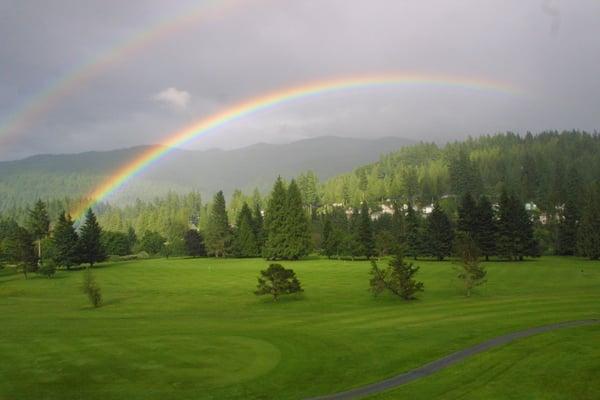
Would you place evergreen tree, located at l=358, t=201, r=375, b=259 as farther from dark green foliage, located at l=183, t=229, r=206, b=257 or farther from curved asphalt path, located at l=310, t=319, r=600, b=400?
curved asphalt path, located at l=310, t=319, r=600, b=400

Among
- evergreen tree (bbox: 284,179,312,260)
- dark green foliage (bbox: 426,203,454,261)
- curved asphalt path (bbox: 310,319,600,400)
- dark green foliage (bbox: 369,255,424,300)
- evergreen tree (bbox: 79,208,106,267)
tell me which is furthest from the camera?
evergreen tree (bbox: 284,179,312,260)

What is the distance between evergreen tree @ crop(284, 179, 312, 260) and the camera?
111m

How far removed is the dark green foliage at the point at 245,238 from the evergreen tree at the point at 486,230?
5542 centimetres

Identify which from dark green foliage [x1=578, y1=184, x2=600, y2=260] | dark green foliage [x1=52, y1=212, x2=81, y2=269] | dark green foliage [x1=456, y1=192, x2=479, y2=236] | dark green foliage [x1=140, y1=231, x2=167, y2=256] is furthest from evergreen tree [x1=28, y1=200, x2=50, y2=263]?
dark green foliage [x1=578, y1=184, x2=600, y2=260]

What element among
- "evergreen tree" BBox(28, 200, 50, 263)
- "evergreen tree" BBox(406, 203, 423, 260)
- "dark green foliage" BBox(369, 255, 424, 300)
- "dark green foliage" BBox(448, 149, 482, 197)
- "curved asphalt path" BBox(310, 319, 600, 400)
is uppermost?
"dark green foliage" BBox(448, 149, 482, 197)

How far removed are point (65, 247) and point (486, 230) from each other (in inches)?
3417

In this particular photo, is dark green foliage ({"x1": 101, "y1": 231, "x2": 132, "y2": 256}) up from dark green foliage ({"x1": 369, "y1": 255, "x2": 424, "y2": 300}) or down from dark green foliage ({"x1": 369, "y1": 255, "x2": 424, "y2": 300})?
up

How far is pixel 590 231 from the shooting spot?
90.9 m

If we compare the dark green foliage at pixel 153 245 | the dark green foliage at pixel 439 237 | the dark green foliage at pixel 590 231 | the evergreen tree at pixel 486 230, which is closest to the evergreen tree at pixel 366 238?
the dark green foliage at pixel 439 237

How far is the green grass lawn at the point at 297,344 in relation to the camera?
2223 cm

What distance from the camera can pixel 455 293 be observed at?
174 feet

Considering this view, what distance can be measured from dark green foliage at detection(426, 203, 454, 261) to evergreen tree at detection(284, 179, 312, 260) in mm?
28139

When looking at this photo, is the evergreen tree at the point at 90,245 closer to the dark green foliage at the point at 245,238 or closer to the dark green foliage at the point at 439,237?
the dark green foliage at the point at 245,238

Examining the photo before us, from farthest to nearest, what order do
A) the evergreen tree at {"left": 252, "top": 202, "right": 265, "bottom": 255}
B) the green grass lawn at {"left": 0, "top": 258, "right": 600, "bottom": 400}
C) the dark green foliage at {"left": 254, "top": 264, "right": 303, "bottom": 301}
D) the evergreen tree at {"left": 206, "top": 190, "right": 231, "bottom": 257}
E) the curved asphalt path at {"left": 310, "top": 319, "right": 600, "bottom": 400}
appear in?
the evergreen tree at {"left": 206, "top": 190, "right": 231, "bottom": 257}
the evergreen tree at {"left": 252, "top": 202, "right": 265, "bottom": 255}
the dark green foliage at {"left": 254, "top": 264, "right": 303, "bottom": 301}
the green grass lawn at {"left": 0, "top": 258, "right": 600, "bottom": 400}
the curved asphalt path at {"left": 310, "top": 319, "right": 600, "bottom": 400}
